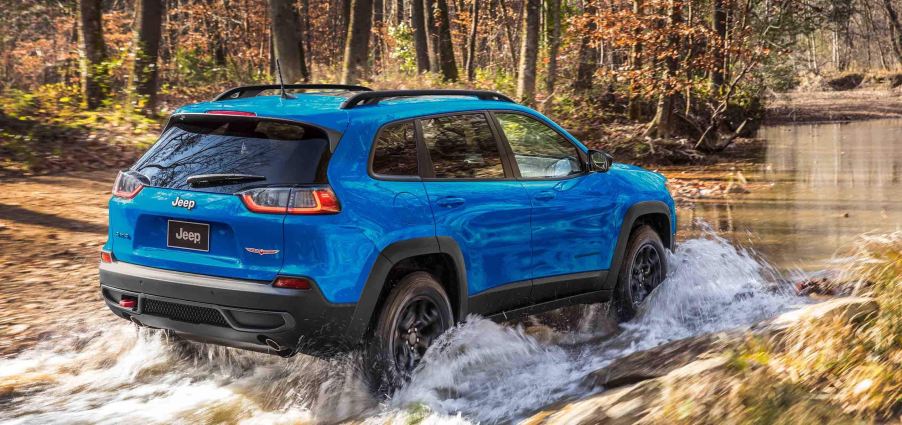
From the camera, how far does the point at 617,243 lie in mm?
7164

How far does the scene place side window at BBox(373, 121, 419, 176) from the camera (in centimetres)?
535

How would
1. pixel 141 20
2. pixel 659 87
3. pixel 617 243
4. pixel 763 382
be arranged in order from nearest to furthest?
pixel 763 382 → pixel 617 243 → pixel 141 20 → pixel 659 87

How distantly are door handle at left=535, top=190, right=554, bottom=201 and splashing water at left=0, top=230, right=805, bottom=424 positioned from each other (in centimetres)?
90

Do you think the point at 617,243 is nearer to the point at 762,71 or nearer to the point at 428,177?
the point at 428,177

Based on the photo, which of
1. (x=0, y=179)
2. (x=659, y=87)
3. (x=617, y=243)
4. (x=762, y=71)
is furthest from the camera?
(x=762, y=71)

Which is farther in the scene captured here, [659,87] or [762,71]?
[762,71]

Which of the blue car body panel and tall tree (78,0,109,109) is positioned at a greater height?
tall tree (78,0,109,109)

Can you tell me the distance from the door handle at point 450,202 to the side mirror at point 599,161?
1589mm

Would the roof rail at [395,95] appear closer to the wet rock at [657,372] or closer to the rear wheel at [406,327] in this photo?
the rear wheel at [406,327]

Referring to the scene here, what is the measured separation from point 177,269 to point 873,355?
11.5 feet

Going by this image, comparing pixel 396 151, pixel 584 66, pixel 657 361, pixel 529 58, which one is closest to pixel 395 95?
pixel 396 151

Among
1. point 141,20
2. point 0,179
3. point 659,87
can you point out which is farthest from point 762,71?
point 0,179

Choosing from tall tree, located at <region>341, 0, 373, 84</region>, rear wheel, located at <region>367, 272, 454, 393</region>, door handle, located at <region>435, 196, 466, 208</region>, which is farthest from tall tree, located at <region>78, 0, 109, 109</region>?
rear wheel, located at <region>367, 272, 454, 393</region>

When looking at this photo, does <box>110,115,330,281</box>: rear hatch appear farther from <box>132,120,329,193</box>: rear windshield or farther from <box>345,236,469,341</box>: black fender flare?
<box>345,236,469,341</box>: black fender flare
